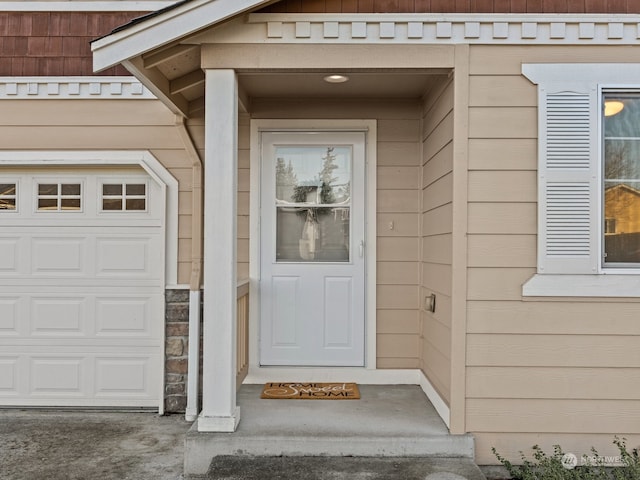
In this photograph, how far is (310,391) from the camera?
3811 millimetres

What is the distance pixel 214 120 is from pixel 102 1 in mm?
2035

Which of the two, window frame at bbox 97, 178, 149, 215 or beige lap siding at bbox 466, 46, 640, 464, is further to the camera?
window frame at bbox 97, 178, 149, 215

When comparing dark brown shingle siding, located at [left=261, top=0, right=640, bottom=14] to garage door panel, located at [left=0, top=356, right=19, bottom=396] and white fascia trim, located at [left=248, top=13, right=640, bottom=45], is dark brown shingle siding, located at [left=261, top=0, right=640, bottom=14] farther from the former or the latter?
garage door panel, located at [left=0, top=356, right=19, bottom=396]

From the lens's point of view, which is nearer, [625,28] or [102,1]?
[625,28]

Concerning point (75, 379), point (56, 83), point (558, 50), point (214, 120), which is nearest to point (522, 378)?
point (558, 50)

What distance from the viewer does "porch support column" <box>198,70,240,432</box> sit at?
3004mm

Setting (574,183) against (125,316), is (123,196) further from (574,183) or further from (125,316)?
(574,183)

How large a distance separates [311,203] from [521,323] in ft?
6.11

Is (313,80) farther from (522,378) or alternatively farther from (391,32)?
(522,378)

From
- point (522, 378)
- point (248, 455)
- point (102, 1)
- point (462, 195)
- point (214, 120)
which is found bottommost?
point (248, 455)

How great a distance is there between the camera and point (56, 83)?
4129mm
